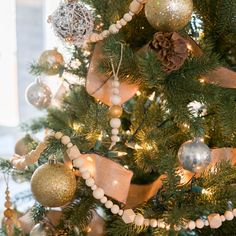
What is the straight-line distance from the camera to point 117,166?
0.58m

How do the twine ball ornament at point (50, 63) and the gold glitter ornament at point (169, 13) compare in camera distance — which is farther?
the twine ball ornament at point (50, 63)

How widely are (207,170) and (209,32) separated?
0.23 meters

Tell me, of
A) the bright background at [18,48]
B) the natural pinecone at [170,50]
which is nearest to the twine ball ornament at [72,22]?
the natural pinecone at [170,50]

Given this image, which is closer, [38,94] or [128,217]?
[128,217]

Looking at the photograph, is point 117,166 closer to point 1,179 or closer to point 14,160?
point 14,160

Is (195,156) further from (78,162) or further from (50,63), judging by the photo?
(50,63)

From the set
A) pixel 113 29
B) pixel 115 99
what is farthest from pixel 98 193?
pixel 113 29

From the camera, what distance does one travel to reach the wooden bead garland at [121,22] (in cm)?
55

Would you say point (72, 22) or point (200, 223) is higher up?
point (72, 22)

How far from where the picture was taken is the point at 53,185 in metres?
0.55

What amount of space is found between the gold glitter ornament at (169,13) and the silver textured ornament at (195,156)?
0.17 m

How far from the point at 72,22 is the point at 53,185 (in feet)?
0.78

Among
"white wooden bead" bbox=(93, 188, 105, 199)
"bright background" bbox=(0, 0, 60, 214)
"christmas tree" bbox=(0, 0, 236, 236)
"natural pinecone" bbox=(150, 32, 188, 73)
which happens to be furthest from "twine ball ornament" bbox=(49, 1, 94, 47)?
"bright background" bbox=(0, 0, 60, 214)

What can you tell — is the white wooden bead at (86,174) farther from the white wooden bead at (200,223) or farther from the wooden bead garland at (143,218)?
the white wooden bead at (200,223)
